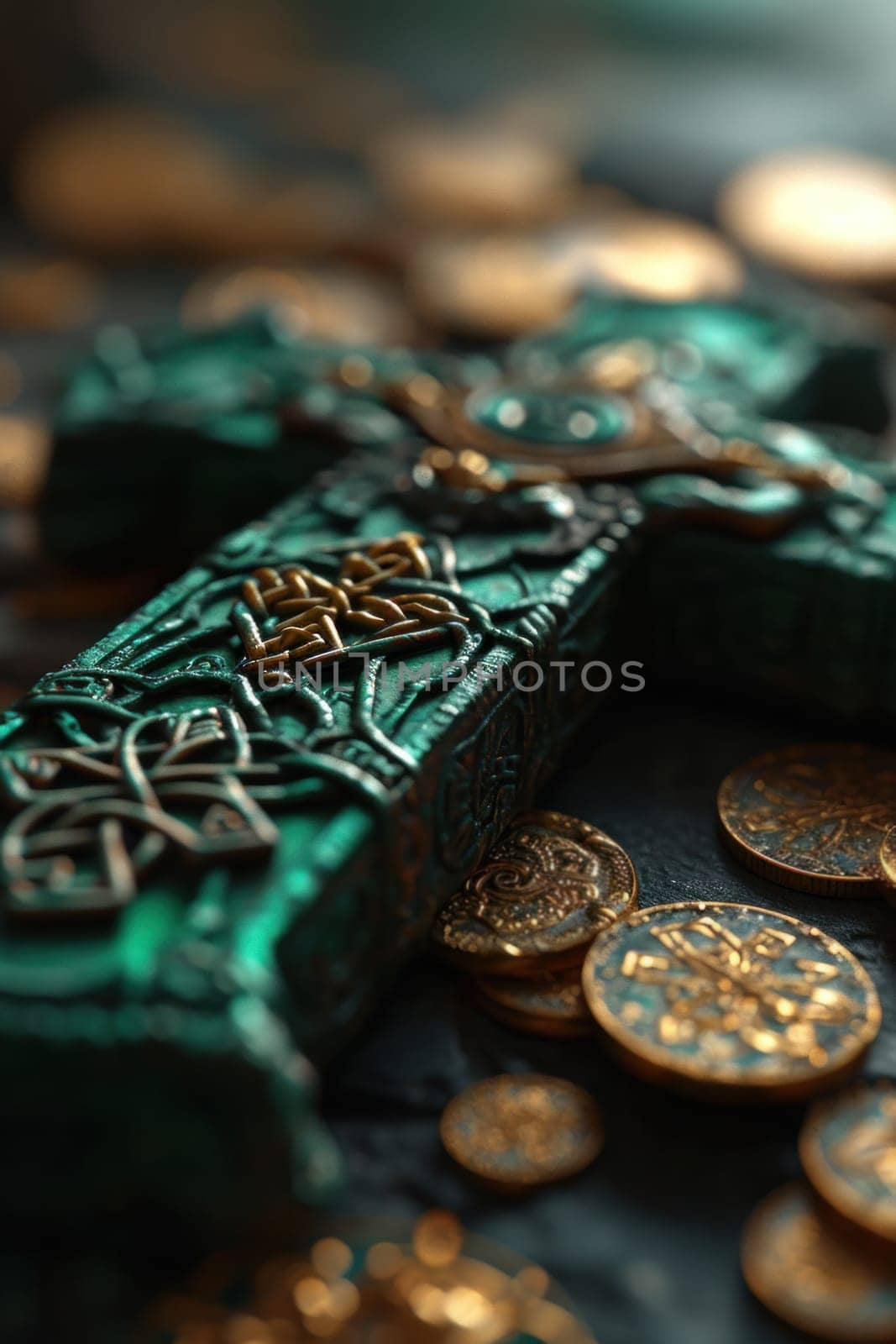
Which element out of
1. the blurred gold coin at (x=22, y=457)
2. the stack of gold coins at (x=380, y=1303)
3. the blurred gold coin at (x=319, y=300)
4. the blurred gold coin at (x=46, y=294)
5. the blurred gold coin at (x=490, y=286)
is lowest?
the blurred gold coin at (x=46, y=294)

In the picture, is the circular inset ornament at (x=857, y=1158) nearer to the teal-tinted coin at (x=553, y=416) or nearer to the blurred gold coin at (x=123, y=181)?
the teal-tinted coin at (x=553, y=416)

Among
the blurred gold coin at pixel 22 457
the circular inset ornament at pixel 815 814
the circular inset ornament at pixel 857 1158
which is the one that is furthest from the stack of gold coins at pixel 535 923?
the blurred gold coin at pixel 22 457

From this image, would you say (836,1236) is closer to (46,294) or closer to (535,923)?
(535,923)

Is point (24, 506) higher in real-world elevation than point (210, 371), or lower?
lower

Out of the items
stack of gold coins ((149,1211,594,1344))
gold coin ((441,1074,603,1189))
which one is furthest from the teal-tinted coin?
stack of gold coins ((149,1211,594,1344))

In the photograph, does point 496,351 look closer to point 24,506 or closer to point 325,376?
point 325,376

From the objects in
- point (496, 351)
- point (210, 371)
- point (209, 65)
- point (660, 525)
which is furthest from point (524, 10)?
point (660, 525)

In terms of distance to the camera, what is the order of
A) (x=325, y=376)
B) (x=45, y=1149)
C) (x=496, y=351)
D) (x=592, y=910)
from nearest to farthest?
(x=45, y=1149) → (x=592, y=910) → (x=325, y=376) → (x=496, y=351)
